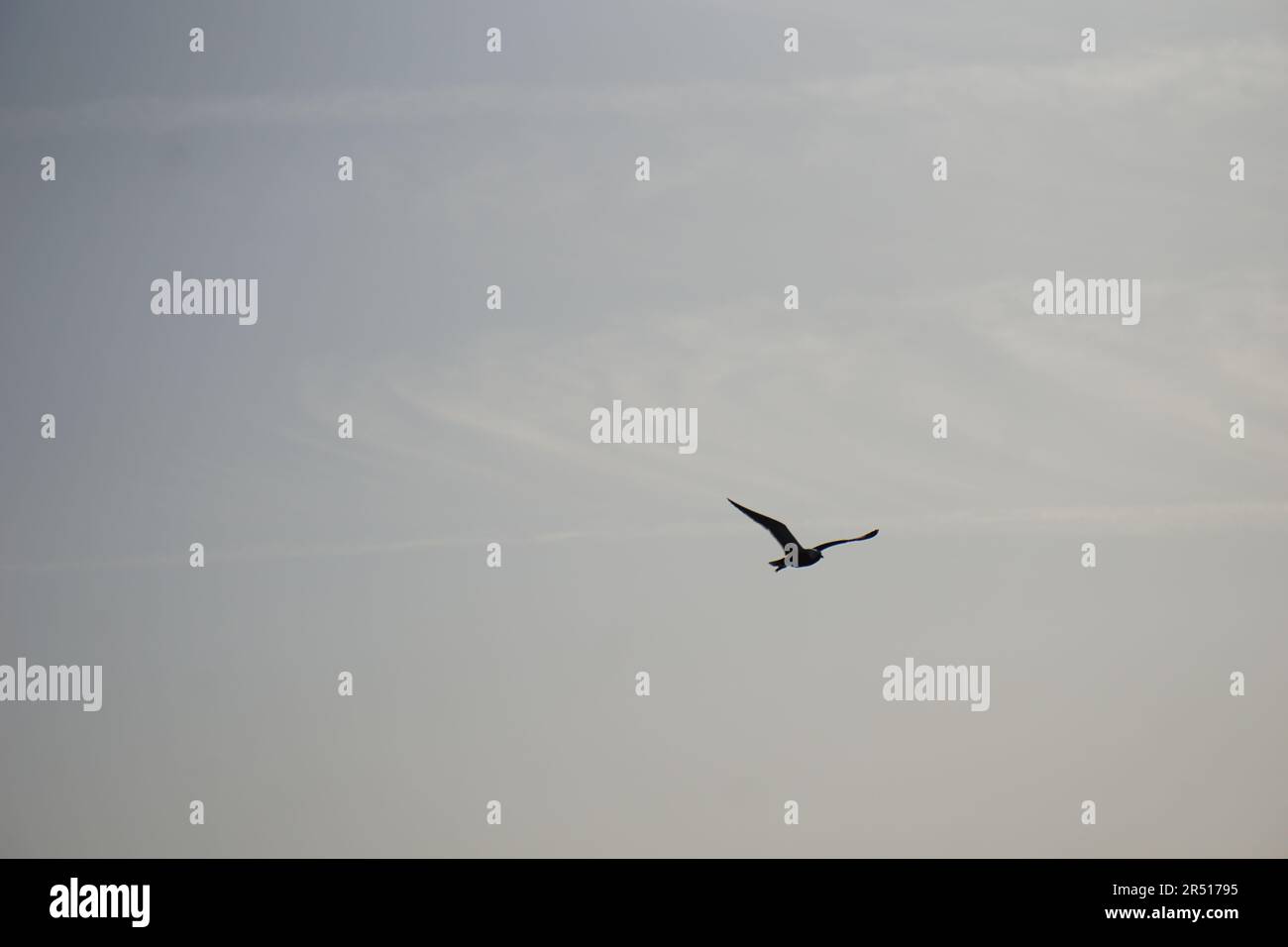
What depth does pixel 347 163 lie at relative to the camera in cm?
2012

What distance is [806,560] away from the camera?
64.0 feet

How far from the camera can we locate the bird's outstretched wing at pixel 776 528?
19156 mm

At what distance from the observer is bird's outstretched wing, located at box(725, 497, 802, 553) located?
19.2m

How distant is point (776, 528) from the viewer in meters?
19.2
